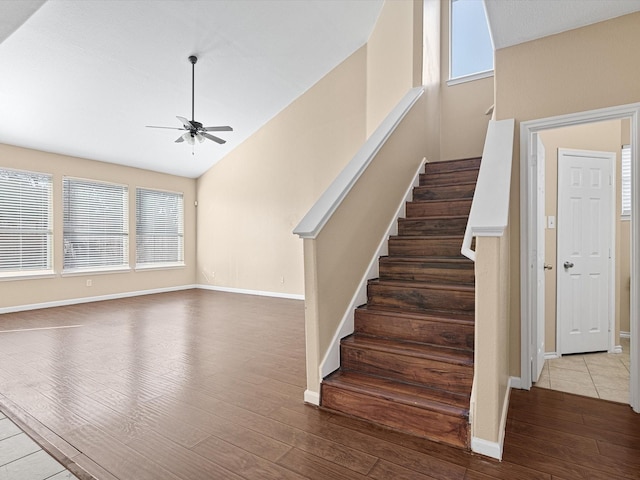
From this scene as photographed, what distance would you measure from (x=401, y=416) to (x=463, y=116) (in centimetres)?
506

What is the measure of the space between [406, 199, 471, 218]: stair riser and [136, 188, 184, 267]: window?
5972 mm

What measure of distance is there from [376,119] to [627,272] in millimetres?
3724

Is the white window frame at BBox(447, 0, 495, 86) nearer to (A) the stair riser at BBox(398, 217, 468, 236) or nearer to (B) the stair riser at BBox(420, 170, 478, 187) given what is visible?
(B) the stair riser at BBox(420, 170, 478, 187)

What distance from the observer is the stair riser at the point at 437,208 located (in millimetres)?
3285

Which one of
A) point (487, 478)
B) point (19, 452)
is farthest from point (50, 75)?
point (487, 478)

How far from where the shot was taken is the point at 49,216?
582 centimetres

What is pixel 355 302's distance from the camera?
2.71 m

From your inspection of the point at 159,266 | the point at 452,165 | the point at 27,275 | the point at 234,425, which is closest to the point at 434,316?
the point at 234,425

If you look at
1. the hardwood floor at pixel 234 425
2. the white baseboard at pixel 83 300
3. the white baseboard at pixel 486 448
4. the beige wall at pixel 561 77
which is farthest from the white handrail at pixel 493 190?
the white baseboard at pixel 83 300

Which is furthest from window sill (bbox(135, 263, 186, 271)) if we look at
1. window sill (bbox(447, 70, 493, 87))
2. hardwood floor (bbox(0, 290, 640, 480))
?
window sill (bbox(447, 70, 493, 87))

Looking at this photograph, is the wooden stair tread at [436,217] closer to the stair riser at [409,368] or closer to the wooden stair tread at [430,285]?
the wooden stair tread at [430,285]

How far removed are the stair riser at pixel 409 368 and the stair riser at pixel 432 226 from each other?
1.38 m

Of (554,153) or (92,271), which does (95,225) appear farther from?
(554,153)

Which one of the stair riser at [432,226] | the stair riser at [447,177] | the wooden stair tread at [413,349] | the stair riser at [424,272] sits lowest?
the wooden stair tread at [413,349]
